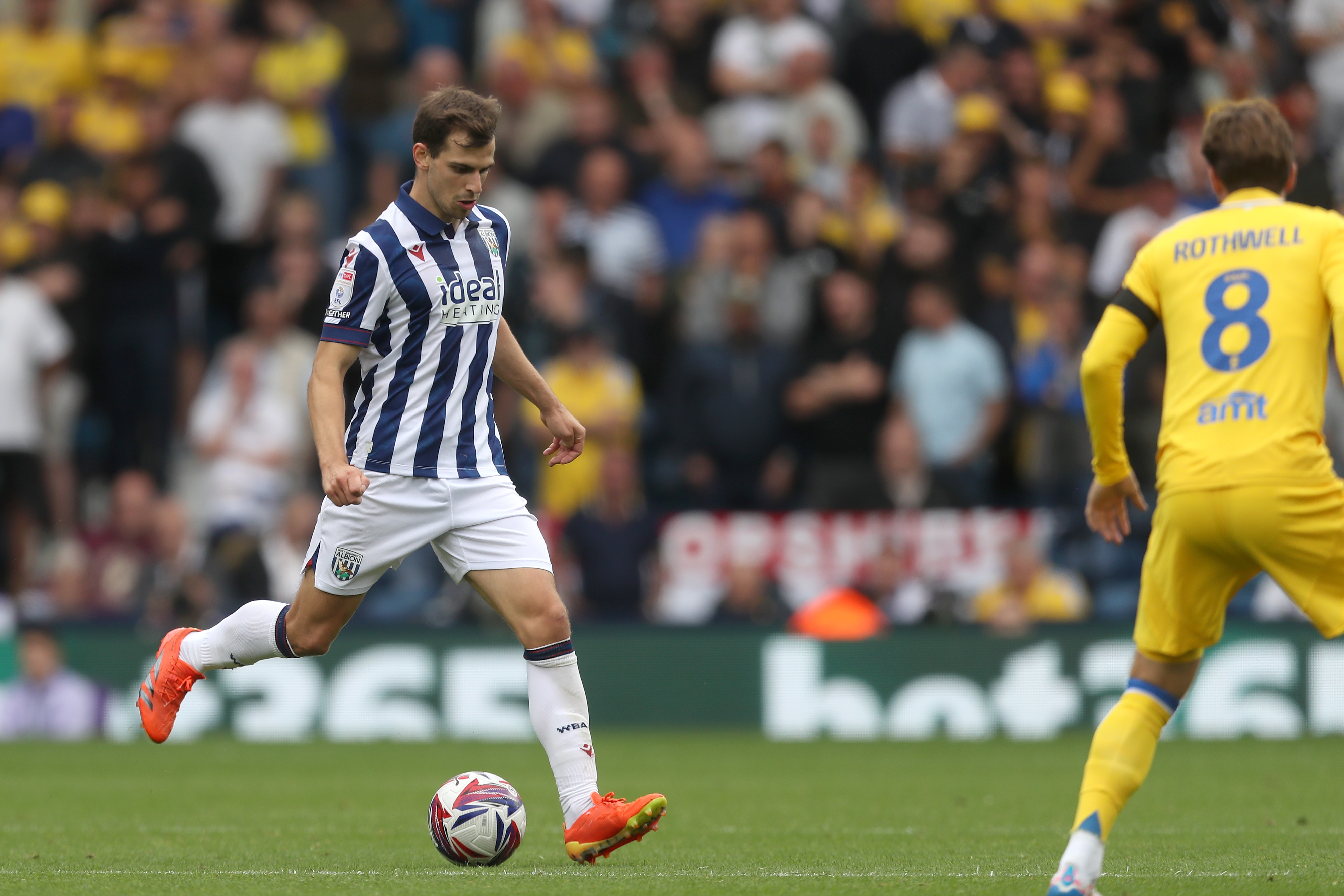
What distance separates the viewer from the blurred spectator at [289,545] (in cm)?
1405

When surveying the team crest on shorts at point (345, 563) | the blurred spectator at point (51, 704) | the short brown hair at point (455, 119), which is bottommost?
the blurred spectator at point (51, 704)

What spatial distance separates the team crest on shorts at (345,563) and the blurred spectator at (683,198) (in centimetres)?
920

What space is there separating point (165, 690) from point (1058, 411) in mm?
8587

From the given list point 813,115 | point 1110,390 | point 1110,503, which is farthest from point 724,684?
point 1110,390

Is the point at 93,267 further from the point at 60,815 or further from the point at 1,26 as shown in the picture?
the point at 60,815

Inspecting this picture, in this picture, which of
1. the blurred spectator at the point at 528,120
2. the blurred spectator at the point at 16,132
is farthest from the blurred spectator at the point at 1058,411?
the blurred spectator at the point at 16,132

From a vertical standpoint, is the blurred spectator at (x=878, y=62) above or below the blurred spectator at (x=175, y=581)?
above

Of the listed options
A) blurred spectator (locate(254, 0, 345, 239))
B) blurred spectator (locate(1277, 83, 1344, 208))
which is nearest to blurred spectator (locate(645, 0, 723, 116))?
blurred spectator (locate(254, 0, 345, 239))

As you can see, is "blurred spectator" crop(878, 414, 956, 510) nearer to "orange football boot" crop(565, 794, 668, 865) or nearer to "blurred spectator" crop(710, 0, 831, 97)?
"blurred spectator" crop(710, 0, 831, 97)

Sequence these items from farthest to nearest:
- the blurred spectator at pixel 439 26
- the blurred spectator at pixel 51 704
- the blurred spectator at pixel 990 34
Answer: the blurred spectator at pixel 439 26
the blurred spectator at pixel 990 34
the blurred spectator at pixel 51 704

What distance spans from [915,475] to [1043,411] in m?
1.07

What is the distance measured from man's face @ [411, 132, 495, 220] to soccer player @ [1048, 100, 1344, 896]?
2200mm

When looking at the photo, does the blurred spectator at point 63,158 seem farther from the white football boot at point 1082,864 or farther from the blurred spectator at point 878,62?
the white football boot at point 1082,864

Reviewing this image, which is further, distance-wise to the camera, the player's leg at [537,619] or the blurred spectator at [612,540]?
the blurred spectator at [612,540]
